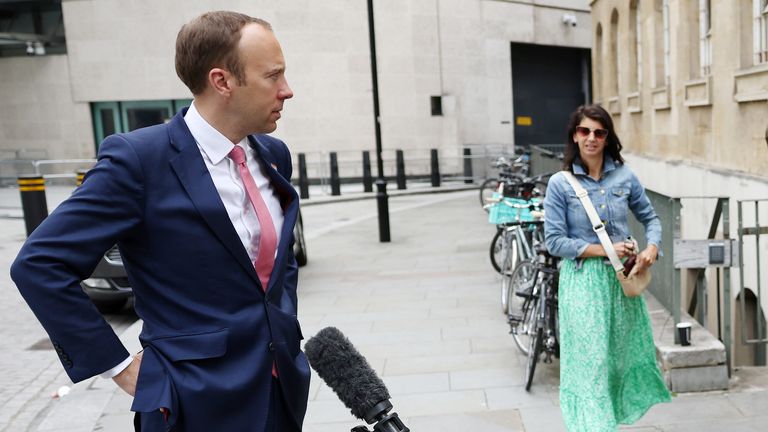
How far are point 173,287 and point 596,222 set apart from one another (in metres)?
2.58

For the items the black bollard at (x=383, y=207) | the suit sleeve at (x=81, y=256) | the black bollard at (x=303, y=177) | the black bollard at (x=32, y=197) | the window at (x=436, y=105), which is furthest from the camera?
the window at (x=436, y=105)

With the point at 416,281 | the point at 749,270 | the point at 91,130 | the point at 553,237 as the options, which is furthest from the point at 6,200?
the point at 553,237

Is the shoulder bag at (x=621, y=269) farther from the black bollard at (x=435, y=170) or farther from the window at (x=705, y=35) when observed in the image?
the black bollard at (x=435, y=170)

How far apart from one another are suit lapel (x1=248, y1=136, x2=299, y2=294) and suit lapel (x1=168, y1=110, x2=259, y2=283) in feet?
0.48

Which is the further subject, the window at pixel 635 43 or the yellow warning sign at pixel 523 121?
the yellow warning sign at pixel 523 121

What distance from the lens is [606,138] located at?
158 inches

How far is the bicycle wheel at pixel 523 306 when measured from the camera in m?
5.50

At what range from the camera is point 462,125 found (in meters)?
26.9

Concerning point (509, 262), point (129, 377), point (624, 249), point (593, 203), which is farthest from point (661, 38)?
point (129, 377)

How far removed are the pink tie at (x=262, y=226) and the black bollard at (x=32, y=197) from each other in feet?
38.5

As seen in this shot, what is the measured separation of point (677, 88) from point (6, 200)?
14535 millimetres

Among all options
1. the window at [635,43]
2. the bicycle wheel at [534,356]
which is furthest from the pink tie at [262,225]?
the window at [635,43]

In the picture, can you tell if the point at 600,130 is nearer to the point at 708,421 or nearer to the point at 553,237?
the point at 553,237

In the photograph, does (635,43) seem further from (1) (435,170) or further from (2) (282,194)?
(2) (282,194)
